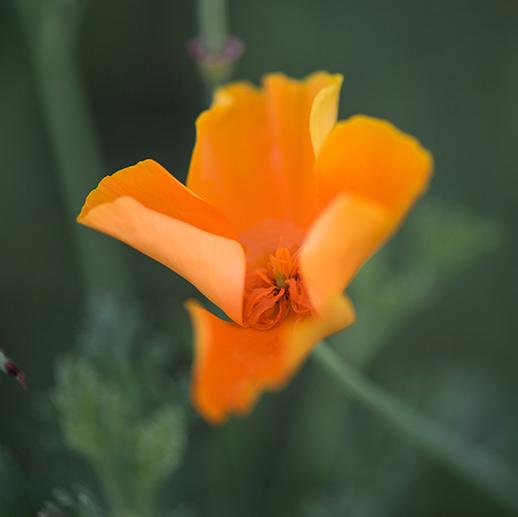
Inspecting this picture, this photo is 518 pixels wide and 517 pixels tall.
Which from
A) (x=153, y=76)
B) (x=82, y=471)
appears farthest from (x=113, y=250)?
(x=82, y=471)

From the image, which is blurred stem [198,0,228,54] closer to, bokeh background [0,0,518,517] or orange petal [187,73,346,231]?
orange petal [187,73,346,231]

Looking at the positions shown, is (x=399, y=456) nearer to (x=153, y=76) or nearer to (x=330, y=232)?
(x=330, y=232)

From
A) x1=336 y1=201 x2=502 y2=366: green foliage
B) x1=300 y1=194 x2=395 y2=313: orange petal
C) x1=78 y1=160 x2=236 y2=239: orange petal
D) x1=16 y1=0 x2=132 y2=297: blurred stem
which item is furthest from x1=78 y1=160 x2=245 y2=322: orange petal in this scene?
x1=16 y1=0 x2=132 y2=297: blurred stem

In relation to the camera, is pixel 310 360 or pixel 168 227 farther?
pixel 310 360

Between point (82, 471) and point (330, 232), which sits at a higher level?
point (330, 232)

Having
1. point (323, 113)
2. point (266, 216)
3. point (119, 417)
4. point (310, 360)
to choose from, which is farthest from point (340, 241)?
point (310, 360)

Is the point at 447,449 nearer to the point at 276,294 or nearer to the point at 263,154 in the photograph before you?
the point at 276,294
